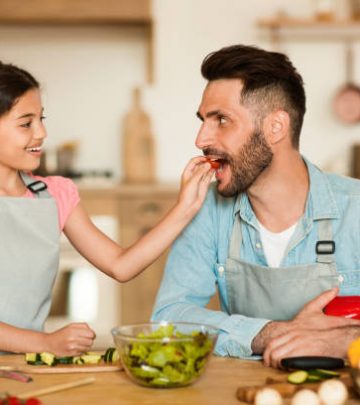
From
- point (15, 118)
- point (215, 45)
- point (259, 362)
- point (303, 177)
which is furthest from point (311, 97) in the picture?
point (259, 362)

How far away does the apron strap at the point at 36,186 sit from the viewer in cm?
221

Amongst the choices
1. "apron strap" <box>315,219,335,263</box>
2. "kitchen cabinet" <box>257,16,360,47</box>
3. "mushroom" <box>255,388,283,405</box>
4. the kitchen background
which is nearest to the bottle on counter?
the kitchen background

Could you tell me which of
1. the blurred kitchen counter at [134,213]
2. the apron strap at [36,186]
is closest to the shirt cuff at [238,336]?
the apron strap at [36,186]

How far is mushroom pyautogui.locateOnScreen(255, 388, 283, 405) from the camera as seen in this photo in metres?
1.31

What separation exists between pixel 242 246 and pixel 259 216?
117 millimetres

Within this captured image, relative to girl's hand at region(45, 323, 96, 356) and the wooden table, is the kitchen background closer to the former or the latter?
girl's hand at region(45, 323, 96, 356)

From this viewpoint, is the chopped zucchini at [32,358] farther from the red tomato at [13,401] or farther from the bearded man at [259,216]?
the bearded man at [259,216]

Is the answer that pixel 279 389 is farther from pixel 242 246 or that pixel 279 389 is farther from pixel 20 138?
pixel 20 138

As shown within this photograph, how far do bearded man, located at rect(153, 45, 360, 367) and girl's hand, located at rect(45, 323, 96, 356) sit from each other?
0.30 m

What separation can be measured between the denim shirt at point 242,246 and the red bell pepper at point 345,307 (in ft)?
0.78

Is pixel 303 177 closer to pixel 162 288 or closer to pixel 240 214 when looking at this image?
pixel 240 214

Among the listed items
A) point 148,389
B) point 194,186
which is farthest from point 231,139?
point 148,389

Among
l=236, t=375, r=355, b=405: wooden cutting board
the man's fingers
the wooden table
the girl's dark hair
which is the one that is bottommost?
the wooden table

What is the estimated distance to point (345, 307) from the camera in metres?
1.83
